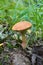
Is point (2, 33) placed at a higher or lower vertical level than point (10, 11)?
lower

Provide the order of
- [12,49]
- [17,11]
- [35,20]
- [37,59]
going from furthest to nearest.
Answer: [17,11] → [35,20] → [12,49] → [37,59]

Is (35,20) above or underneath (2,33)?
above

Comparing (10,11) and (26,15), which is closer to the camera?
(26,15)

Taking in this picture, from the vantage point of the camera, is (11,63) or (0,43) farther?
(0,43)

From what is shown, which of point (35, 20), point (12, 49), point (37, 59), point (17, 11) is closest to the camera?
point (37, 59)

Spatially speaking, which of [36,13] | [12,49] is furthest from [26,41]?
[36,13]

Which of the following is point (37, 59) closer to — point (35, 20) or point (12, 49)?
point (12, 49)

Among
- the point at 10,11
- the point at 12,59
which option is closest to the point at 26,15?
the point at 10,11

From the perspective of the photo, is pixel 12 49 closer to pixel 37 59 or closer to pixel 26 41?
pixel 26 41
